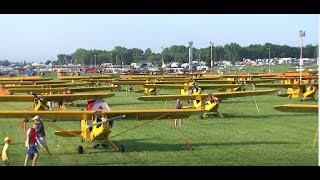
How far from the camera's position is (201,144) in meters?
13.0

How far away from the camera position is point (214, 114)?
64.6ft

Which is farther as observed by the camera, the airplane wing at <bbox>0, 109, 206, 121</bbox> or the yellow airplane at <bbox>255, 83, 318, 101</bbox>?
the yellow airplane at <bbox>255, 83, 318, 101</bbox>

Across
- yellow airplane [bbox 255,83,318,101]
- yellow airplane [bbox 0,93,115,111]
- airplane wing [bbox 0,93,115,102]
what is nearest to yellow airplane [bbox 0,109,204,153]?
yellow airplane [bbox 0,93,115,111]

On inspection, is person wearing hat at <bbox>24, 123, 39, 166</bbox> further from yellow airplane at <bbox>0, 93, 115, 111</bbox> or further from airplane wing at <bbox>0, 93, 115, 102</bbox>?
airplane wing at <bbox>0, 93, 115, 102</bbox>

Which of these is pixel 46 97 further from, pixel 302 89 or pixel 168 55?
pixel 168 55

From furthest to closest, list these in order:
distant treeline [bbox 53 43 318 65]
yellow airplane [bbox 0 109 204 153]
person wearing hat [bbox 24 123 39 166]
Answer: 1. distant treeline [bbox 53 43 318 65]
2. yellow airplane [bbox 0 109 204 153]
3. person wearing hat [bbox 24 123 39 166]

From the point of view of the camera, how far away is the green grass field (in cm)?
1065

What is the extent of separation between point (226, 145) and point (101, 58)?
358ft

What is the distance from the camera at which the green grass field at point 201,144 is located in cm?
1065

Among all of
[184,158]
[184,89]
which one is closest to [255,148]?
[184,158]

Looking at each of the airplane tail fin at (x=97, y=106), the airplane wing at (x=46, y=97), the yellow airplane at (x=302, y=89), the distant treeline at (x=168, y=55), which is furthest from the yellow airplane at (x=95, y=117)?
the distant treeline at (x=168, y=55)

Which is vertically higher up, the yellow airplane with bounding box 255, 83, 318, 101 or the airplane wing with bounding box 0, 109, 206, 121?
the airplane wing with bounding box 0, 109, 206, 121
